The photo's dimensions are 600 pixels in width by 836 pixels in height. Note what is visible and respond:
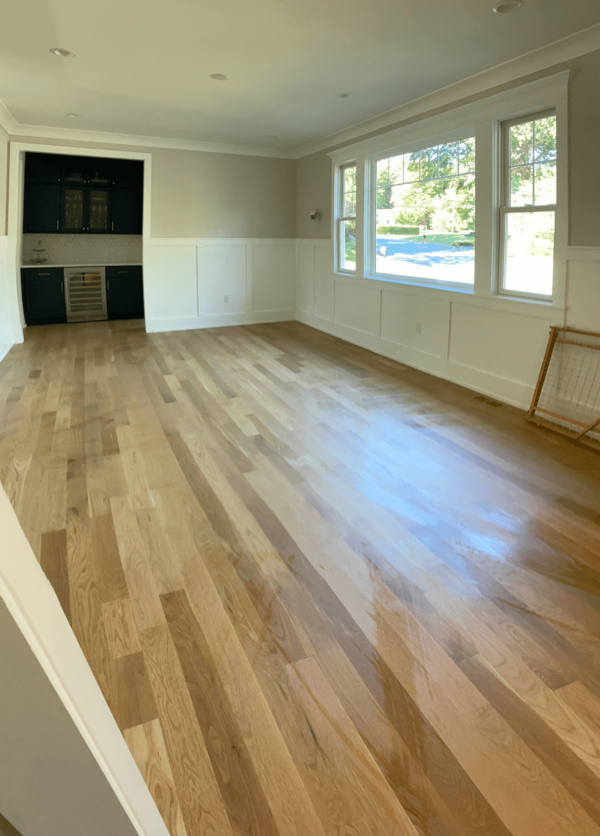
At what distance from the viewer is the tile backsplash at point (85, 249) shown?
28.9 ft

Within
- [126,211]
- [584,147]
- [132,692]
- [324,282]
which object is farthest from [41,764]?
[126,211]

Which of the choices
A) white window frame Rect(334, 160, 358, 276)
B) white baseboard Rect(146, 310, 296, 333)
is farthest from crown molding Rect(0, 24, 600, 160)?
white baseboard Rect(146, 310, 296, 333)

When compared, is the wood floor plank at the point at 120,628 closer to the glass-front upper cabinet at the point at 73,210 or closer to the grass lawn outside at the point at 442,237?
the grass lawn outside at the point at 442,237

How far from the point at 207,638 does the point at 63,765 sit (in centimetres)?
156

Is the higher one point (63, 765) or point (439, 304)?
point (439, 304)

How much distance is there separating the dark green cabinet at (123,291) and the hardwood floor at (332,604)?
4.84 metres

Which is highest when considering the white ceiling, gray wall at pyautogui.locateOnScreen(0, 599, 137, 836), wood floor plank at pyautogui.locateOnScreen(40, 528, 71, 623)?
the white ceiling

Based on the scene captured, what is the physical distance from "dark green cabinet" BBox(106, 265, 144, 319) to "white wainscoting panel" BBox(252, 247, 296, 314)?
1.95m

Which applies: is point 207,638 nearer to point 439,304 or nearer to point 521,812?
point 521,812

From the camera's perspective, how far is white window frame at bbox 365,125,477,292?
5.11 meters

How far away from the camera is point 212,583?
2254 mm

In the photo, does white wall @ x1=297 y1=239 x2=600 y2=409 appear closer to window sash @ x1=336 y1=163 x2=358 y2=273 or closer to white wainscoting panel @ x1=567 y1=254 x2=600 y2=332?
white wainscoting panel @ x1=567 y1=254 x2=600 y2=332

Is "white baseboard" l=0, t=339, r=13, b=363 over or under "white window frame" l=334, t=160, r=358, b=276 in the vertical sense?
under

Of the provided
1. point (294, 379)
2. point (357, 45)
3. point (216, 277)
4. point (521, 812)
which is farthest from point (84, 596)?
point (216, 277)
